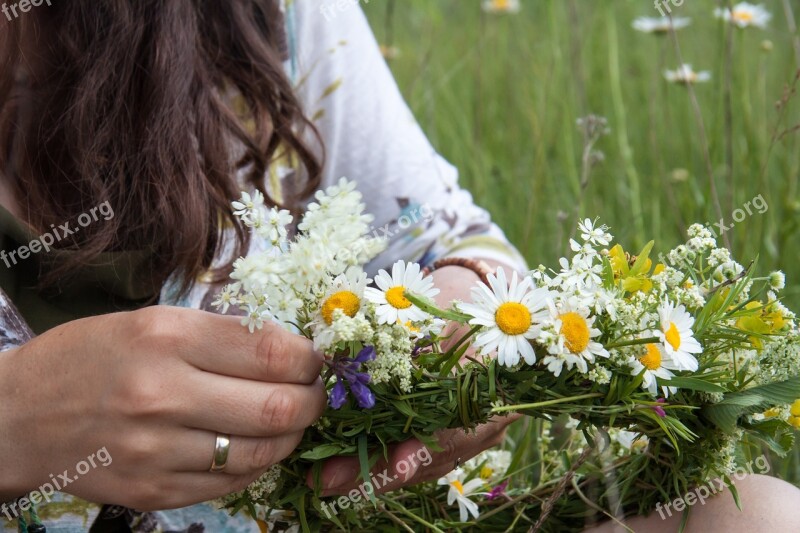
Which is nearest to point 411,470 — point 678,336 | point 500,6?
point 678,336

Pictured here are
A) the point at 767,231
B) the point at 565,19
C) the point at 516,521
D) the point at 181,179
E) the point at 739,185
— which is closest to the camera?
the point at 516,521

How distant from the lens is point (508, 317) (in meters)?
0.61

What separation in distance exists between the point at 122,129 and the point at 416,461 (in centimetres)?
47

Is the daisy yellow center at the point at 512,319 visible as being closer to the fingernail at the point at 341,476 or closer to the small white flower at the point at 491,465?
the fingernail at the point at 341,476

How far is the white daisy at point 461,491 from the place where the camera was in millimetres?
766

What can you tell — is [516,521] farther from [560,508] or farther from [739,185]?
[739,185]

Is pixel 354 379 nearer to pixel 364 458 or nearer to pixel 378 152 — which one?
pixel 364 458

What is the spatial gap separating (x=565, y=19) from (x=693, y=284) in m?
1.79

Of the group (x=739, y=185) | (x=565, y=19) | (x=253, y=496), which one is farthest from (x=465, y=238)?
(x=565, y=19)

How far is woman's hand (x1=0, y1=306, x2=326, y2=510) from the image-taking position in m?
0.60

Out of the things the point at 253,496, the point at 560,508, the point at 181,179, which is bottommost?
the point at 560,508

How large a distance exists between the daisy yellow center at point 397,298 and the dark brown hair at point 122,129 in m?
0.30

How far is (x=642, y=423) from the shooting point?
65cm

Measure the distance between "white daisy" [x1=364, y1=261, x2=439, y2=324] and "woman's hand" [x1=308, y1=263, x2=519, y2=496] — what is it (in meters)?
0.04
